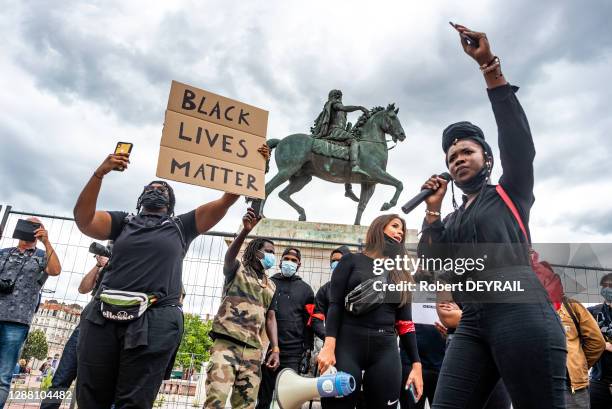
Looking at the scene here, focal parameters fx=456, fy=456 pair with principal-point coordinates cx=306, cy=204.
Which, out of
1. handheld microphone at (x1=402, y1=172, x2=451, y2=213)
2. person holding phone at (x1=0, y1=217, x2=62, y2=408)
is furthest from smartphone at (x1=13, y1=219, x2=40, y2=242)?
handheld microphone at (x1=402, y1=172, x2=451, y2=213)

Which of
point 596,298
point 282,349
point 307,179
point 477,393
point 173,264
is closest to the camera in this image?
point 477,393

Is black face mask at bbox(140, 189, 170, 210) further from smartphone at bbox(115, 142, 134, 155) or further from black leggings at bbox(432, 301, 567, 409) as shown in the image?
black leggings at bbox(432, 301, 567, 409)

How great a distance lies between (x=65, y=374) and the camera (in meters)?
4.28

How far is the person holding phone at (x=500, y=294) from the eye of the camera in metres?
1.75

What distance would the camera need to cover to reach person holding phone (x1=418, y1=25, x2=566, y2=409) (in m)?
1.75

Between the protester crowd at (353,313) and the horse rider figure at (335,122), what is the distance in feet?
19.3

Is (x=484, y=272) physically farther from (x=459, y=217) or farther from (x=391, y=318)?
(x=391, y=318)

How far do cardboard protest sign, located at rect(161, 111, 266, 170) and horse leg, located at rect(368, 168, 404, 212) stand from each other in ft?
21.7

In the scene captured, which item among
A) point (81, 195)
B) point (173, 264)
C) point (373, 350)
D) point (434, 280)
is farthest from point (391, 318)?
point (81, 195)

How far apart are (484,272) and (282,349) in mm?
3170

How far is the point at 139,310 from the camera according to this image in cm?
260

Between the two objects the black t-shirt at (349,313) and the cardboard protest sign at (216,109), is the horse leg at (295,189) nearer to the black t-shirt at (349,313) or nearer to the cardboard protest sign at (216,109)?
the cardboard protest sign at (216,109)

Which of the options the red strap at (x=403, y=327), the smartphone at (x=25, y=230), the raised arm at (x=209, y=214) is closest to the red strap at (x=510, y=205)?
the red strap at (x=403, y=327)

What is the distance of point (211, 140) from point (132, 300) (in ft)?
4.39
